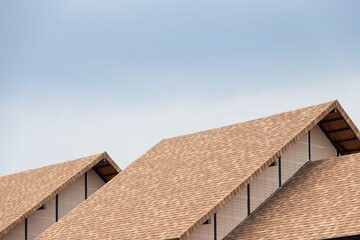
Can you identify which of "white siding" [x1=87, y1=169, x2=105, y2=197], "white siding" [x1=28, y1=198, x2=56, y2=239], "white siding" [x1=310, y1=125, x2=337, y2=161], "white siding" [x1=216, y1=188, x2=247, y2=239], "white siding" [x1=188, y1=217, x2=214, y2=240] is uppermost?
"white siding" [x1=87, y1=169, x2=105, y2=197]

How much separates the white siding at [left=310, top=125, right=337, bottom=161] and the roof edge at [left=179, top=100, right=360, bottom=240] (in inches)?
36.7

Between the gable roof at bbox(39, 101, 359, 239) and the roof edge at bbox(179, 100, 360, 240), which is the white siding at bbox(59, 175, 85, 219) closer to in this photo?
the gable roof at bbox(39, 101, 359, 239)

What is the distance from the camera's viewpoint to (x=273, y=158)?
84.6 feet

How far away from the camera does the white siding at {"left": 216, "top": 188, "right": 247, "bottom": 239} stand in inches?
975

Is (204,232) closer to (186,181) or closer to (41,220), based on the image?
(186,181)

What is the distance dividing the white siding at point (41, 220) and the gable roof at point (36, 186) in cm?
59

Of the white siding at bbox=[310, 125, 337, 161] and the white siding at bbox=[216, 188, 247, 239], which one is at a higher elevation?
the white siding at bbox=[310, 125, 337, 161]

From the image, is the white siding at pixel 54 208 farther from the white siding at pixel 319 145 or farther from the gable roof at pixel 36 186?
the white siding at pixel 319 145

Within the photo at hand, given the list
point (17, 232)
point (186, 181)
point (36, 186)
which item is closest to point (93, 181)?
point (36, 186)

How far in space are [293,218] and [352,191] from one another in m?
1.91

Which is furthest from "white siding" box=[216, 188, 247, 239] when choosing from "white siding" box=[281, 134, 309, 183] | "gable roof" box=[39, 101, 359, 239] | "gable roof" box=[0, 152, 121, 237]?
"gable roof" box=[0, 152, 121, 237]

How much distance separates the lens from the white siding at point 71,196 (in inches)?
1380

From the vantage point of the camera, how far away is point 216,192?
82.0 feet

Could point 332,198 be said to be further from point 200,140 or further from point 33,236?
point 33,236
